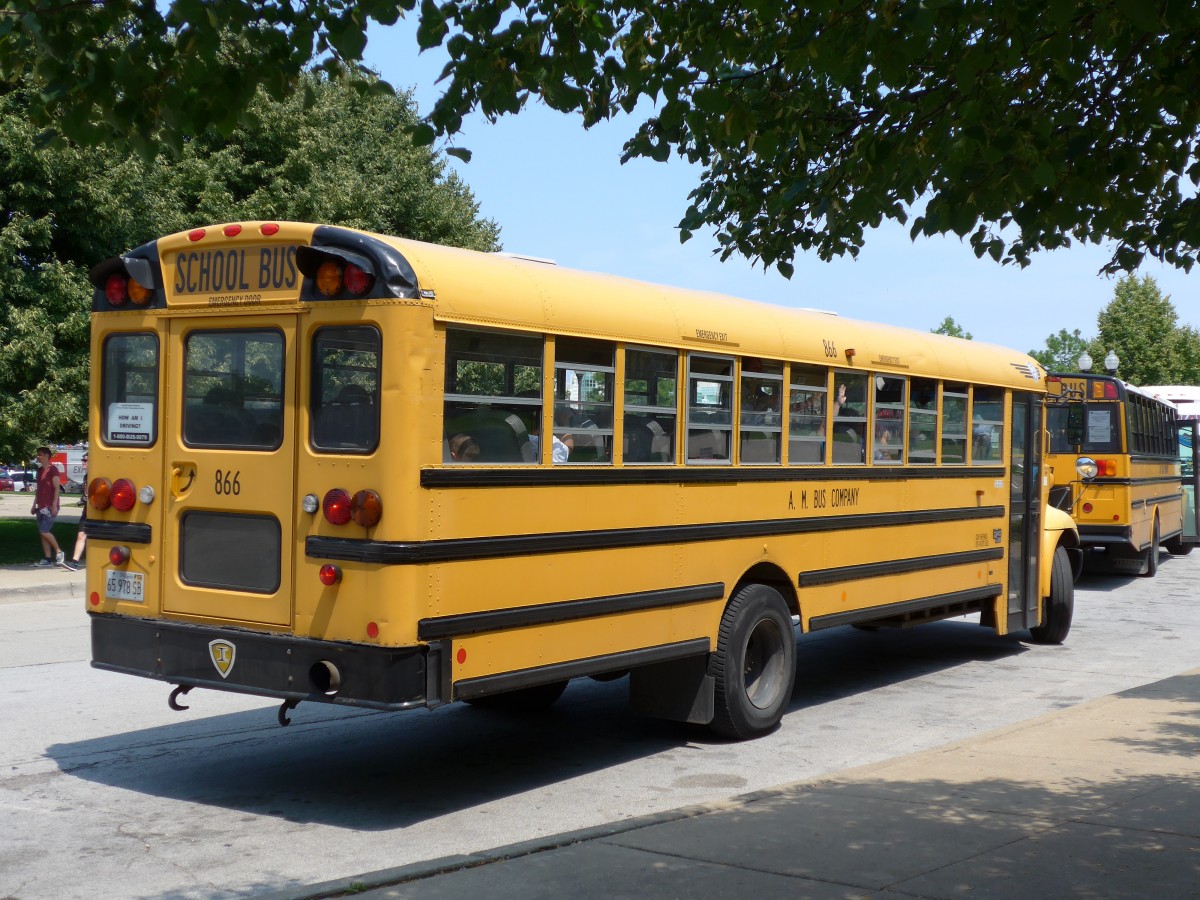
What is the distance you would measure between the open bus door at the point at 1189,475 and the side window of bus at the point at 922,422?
1571 centimetres

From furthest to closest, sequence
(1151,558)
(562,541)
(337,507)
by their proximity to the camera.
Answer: (1151,558), (562,541), (337,507)

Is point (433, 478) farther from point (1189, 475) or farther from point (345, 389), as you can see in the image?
point (1189, 475)

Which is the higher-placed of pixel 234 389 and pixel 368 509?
pixel 234 389

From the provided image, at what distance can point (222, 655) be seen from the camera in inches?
260

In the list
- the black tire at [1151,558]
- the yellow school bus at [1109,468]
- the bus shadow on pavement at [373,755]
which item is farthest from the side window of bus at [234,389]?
the black tire at [1151,558]

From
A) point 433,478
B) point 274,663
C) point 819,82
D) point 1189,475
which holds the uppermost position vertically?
point 819,82

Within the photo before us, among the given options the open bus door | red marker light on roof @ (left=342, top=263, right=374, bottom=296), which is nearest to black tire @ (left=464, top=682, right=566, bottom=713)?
red marker light on roof @ (left=342, top=263, right=374, bottom=296)

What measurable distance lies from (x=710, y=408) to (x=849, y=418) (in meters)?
1.81

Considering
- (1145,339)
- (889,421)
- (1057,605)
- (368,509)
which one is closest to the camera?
(368,509)

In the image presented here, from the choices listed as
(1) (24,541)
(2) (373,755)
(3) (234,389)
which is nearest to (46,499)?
(1) (24,541)

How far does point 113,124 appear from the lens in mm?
5094

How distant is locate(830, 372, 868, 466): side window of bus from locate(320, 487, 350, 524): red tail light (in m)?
4.09

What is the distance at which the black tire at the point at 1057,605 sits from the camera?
12578 millimetres

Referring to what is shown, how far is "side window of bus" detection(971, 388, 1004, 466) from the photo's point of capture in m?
11.3
